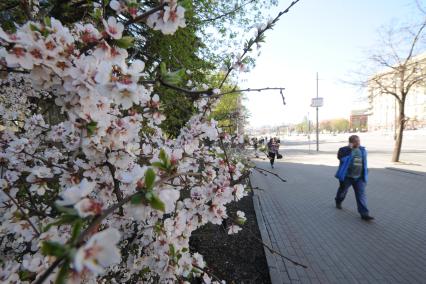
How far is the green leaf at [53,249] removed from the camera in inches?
31.0

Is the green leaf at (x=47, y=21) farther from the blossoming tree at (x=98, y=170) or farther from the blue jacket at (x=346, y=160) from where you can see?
the blue jacket at (x=346, y=160)

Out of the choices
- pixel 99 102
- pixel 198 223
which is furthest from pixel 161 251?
pixel 99 102

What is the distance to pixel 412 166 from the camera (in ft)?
47.5

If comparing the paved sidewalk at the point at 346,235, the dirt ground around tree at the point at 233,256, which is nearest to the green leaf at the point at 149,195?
the paved sidewalk at the point at 346,235

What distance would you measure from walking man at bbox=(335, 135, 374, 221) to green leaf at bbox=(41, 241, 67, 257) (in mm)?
7204

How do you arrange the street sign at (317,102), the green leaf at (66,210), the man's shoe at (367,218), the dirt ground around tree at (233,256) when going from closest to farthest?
the green leaf at (66,210) < the dirt ground around tree at (233,256) < the man's shoe at (367,218) < the street sign at (317,102)

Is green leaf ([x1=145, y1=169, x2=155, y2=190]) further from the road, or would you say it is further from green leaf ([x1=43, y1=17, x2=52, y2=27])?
the road

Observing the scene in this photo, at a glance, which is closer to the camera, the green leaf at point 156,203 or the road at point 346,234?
the green leaf at point 156,203

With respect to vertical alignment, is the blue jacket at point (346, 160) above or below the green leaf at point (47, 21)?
below

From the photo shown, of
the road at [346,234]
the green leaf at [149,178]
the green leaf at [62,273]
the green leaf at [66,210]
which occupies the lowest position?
the road at [346,234]

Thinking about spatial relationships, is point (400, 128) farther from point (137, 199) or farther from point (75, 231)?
point (75, 231)

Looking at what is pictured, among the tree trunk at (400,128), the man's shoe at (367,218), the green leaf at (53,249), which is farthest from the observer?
the tree trunk at (400,128)

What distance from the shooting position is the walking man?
22.6 ft

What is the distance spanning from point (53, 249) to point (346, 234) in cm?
620
